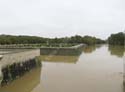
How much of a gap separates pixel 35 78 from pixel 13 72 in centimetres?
169

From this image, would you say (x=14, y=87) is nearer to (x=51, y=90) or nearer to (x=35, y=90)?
(x=35, y=90)

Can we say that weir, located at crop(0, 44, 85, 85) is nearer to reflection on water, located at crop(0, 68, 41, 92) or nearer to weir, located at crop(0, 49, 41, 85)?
weir, located at crop(0, 49, 41, 85)

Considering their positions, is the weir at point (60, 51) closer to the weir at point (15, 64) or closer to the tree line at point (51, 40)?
the weir at point (15, 64)

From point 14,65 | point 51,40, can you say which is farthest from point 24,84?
point 51,40

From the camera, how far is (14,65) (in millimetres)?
10859

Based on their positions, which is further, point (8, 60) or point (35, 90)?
point (8, 60)

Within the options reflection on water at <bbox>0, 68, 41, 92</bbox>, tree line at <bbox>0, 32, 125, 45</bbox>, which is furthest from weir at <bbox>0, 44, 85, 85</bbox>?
tree line at <bbox>0, 32, 125, 45</bbox>

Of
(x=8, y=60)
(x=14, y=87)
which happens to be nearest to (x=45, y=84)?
(x=14, y=87)

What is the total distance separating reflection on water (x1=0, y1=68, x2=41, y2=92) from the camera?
364 inches

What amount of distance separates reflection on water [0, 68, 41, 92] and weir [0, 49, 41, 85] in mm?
266

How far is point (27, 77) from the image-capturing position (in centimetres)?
1183

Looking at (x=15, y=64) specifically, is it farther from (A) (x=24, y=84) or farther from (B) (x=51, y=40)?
(B) (x=51, y=40)

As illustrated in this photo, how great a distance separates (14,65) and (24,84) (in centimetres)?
127

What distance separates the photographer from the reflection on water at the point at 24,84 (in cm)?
925
